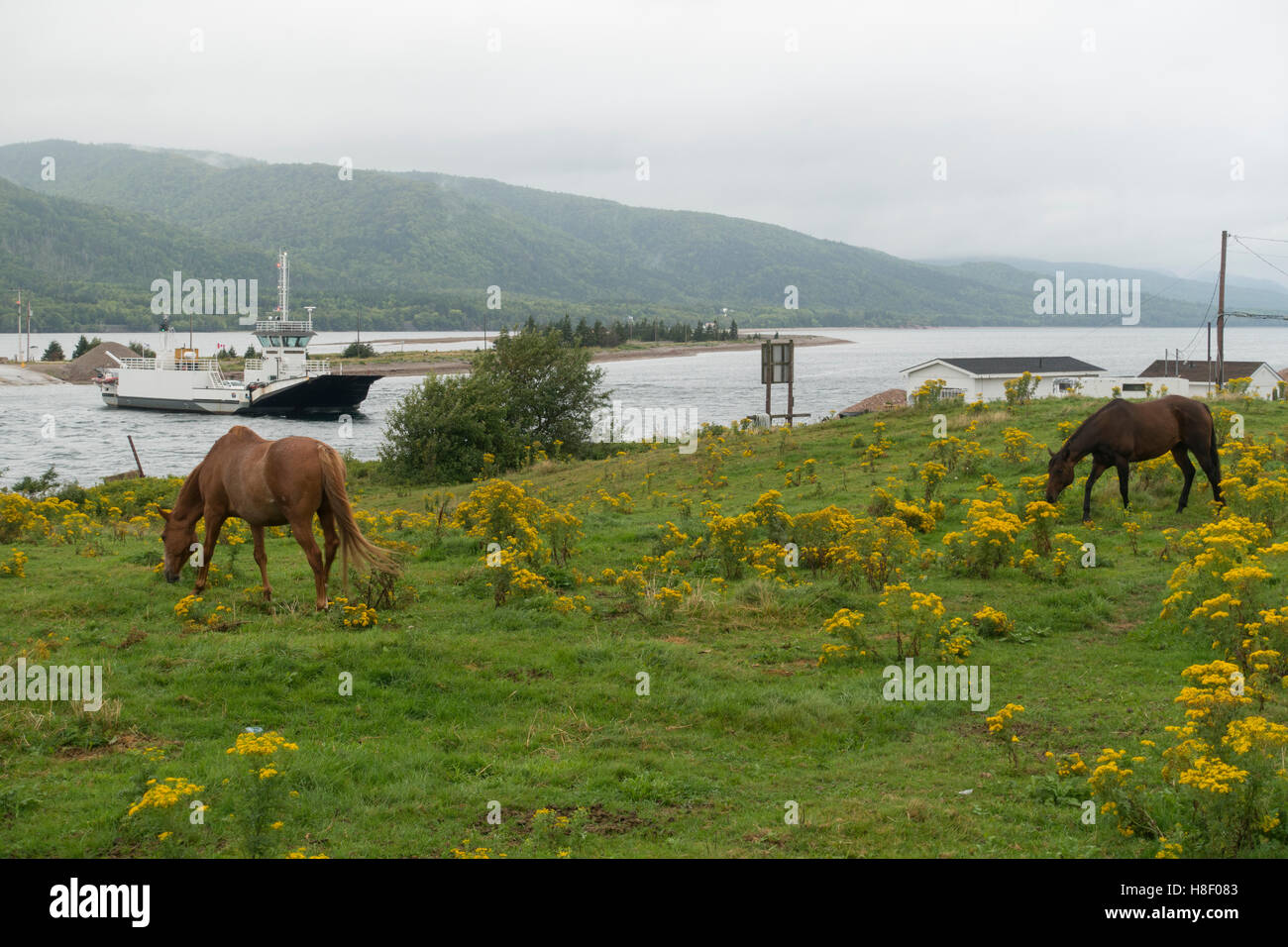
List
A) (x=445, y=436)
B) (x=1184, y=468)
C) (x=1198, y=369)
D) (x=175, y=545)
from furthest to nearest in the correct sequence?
(x=1198, y=369)
(x=445, y=436)
(x=1184, y=468)
(x=175, y=545)

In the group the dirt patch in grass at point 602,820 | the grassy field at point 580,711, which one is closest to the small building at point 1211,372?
the grassy field at point 580,711

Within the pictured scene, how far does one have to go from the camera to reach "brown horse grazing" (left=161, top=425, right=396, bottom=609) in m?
12.8

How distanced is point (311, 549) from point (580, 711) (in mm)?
4603

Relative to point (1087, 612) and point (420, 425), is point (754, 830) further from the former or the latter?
point (420, 425)

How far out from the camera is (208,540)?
13875mm

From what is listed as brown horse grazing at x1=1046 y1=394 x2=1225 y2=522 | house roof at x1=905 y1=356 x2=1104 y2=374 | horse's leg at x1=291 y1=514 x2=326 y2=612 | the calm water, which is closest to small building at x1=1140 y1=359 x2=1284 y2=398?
house roof at x1=905 y1=356 x2=1104 y2=374

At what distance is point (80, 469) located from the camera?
61.7m

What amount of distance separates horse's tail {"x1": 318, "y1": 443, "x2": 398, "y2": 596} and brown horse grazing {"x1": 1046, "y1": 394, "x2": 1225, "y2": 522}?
1132 cm

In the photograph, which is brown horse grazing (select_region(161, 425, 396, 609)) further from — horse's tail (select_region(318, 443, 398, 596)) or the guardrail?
the guardrail

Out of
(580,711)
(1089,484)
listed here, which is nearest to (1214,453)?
(1089,484)

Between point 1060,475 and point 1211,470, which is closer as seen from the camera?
point 1211,470

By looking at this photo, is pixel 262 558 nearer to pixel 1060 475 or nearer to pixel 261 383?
pixel 1060 475

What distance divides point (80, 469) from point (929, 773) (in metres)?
64.6

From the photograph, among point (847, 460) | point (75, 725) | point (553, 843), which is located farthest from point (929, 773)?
point (847, 460)
